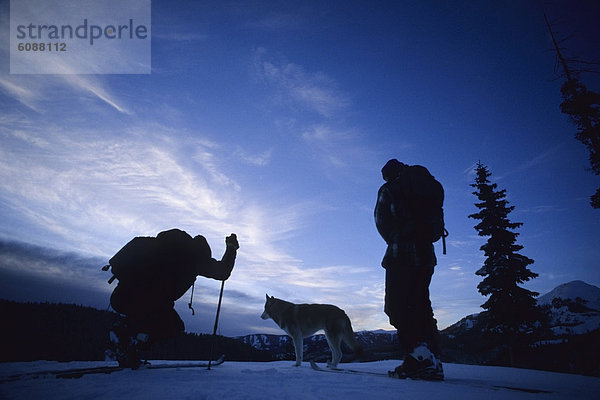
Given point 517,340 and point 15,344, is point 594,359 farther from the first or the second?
point 15,344

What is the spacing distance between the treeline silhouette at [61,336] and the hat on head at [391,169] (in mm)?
4419

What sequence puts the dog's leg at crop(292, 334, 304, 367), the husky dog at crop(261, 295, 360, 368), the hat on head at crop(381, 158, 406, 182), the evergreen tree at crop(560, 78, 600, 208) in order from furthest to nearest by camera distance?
the evergreen tree at crop(560, 78, 600, 208) → the husky dog at crop(261, 295, 360, 368) → the dog's leg at crop(292, 334, 304, 367) → the hat on head at crop(381, 158, 406, 182)

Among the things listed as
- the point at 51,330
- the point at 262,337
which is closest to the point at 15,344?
the point at 51,330

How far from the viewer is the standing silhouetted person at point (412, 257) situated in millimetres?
3329

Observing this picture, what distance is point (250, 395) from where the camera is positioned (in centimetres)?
200

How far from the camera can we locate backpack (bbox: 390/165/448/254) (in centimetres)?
369

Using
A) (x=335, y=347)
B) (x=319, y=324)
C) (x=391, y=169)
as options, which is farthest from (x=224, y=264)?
(x=391, y=169)

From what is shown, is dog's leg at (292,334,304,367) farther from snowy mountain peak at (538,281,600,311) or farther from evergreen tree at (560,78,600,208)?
snowy mountain peak at (538,281,600,311)

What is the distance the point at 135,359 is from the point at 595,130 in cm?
1759

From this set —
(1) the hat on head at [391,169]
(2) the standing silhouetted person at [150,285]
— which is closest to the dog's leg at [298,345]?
(2) the standing silhouetted person at [150,285]

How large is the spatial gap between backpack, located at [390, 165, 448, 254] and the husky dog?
364 cm

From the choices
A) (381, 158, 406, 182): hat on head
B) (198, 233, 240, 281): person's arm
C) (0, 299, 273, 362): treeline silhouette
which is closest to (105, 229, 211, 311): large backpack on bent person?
(198, 233, 240, 281): person's arm

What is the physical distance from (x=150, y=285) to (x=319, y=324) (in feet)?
13.4

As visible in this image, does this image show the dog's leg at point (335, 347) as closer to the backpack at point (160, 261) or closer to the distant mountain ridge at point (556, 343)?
the distant mountain ridge at point (556, 343)
